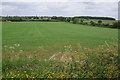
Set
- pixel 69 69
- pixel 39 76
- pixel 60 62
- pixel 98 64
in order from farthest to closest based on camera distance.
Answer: pixel 60 62
pixel 98 64
pixel 69 69
pixel 39 76

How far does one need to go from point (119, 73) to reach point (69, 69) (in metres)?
1.46

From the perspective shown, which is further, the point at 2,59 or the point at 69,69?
the point at 2,59

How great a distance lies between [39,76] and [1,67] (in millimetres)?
1362

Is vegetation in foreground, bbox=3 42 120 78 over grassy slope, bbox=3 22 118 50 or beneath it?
beneath

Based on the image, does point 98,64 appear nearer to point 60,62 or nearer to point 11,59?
point 60,62

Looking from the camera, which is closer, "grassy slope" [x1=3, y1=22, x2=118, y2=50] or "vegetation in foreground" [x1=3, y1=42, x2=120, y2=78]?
"vegetation in foreground" [x1=3, y1=42, x2=120, y2=78]

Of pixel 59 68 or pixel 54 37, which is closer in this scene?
pixel 59 68

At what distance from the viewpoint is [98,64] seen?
14.7 feet

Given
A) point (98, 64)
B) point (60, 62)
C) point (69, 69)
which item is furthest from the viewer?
point (60, 62)

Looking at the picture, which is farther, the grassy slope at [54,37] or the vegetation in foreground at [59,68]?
the grassy slope at [54,37]

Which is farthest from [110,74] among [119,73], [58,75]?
[58,75]

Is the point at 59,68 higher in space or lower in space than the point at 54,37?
lower

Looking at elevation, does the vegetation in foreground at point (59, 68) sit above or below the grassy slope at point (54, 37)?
below

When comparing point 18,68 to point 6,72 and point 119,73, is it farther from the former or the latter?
point 119,73
